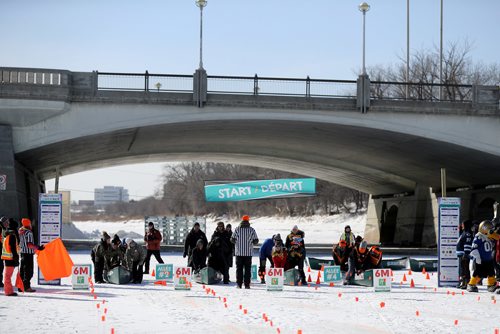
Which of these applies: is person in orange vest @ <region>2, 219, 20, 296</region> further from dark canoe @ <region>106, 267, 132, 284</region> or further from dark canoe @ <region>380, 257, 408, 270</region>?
dark canoe @ <region>380, 257, 408, 270</region>

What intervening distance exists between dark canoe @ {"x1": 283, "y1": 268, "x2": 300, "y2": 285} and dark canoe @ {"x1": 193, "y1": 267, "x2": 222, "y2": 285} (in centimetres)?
171

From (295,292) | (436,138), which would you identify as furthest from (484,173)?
(295,292)

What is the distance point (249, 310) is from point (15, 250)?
212 inches

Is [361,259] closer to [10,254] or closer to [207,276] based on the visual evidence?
[207,276]

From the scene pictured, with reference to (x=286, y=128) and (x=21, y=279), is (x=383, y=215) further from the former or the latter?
(x=21, y=279)

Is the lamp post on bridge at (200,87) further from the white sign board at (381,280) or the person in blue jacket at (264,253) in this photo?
the white sign board at (381,280)

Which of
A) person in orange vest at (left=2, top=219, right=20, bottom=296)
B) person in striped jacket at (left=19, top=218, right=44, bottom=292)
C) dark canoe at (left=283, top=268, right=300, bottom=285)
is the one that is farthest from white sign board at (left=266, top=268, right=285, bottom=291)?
person in orange vest at (left=2, top=219, right=20, bottom=296)

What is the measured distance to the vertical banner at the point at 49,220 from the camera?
19.3 meters

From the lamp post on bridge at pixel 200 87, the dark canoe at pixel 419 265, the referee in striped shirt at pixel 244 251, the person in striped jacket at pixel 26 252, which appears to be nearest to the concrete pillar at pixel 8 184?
the lamp post on bridge at pixel 200 87

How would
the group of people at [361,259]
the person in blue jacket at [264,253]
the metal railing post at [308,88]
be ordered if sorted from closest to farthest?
the group of people at [361,259], the person in blue jacket at [264,253], the metal railing post at [308,88]

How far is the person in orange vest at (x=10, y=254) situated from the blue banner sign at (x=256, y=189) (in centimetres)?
3245

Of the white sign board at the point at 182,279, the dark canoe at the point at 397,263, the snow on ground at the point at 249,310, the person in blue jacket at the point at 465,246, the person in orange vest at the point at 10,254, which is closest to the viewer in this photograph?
the snow on ground at the point at 249,310

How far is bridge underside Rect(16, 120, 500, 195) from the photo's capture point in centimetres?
3438

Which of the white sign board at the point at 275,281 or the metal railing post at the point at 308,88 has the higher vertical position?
the metal railing post at the point at 308,88
